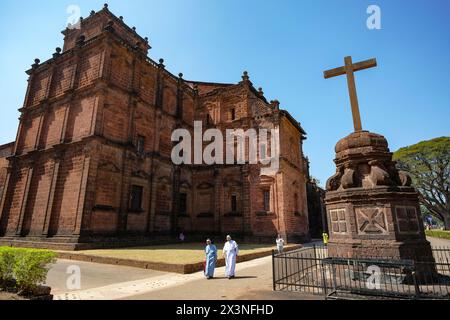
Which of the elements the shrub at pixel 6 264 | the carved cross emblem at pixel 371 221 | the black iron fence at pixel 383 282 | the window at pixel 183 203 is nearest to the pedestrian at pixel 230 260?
the black iron fence at pixel 383 282

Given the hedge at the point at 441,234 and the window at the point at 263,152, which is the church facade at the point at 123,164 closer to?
the window at the point at 263,152

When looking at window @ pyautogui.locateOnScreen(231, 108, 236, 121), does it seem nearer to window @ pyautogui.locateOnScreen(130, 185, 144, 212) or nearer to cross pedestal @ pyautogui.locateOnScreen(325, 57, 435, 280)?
window @ pyautogui.locateOnScreen(130, 185, 144, 212)

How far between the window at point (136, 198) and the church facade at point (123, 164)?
0.07 meters

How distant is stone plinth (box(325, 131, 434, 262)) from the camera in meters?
6.72

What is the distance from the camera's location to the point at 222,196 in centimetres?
2331

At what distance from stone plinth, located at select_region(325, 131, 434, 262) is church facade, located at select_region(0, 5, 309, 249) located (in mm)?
12751

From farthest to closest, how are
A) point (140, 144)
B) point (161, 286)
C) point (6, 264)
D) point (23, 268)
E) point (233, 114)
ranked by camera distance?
point (233, 114) → point (140, 144) → point (161, 286) → point (6, 264) → point (23, 268)

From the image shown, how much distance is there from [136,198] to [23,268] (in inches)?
554

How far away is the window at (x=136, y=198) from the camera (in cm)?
1862

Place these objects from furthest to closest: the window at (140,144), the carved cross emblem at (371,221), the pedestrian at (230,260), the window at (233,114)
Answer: the window at (233,114) → the window at (140,144) → the pedestrian at (230,260) → the carved cross emblem at (371,221)

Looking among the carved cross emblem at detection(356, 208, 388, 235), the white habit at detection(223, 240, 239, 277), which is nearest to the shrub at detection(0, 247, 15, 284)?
the white habit at detection(223, 240, 239, 277)

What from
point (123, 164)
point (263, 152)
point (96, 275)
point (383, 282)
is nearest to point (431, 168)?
point (263, 152)

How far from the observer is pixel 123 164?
1822 centimetres

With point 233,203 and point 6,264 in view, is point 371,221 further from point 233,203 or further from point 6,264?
point 233,203
